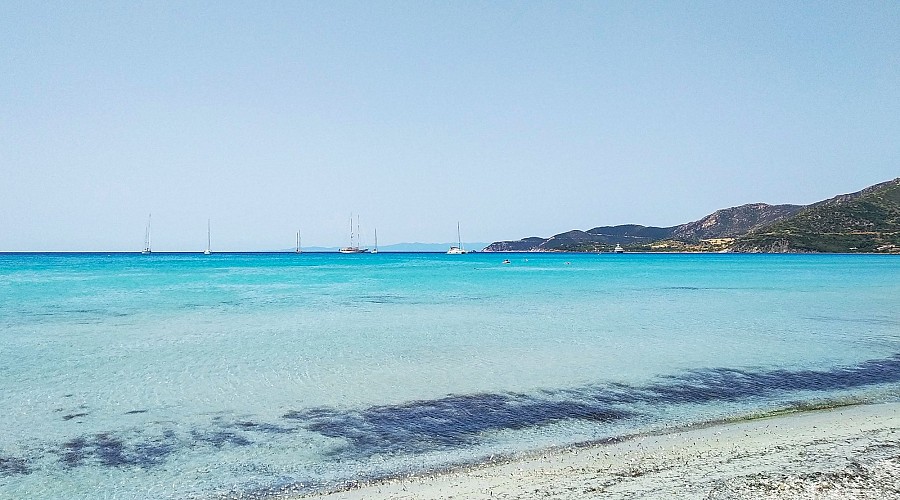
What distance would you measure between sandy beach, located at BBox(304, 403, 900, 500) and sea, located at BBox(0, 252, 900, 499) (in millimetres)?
546

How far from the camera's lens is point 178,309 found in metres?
29.8

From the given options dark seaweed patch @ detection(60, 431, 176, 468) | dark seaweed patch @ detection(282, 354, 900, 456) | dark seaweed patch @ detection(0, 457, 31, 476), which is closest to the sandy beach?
dark seaweed patch @ detection(282, 354, 900, 456)

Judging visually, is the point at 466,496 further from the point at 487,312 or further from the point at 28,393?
the point at 487,312

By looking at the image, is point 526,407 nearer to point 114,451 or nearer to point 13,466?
point 114,451

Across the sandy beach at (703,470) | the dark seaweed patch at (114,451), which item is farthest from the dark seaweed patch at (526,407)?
the dark seaweed patch at (114,451)

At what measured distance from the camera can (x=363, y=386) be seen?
1323 cm

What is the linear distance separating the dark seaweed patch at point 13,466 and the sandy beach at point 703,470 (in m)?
3.97

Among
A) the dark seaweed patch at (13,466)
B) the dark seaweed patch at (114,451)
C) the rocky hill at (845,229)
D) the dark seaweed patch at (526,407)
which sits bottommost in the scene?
the dark seaweed patch at (526,407)

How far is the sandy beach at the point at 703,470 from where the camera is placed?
22.8ft

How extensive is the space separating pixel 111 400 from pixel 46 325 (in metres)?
13.9

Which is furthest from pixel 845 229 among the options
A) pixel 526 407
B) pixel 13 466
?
pixel 13 466

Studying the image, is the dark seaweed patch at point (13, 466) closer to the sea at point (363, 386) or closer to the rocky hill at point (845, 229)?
the sea at point (363, 386)

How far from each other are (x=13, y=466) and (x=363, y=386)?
6.14 meters

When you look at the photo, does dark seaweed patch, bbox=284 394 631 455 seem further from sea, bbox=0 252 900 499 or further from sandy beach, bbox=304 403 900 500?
sandy beach, bbox=304 403 900 500
